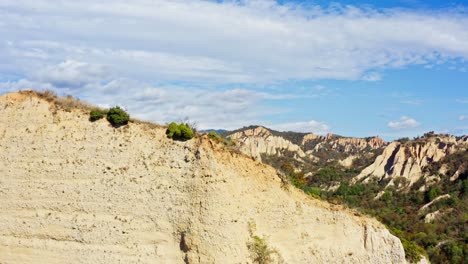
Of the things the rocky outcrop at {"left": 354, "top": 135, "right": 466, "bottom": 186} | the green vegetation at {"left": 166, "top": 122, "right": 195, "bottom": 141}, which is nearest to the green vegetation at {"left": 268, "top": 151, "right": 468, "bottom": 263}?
the rocky outcrop at {"left": 354, "top": 135, "right": 466, "bottom": 186}

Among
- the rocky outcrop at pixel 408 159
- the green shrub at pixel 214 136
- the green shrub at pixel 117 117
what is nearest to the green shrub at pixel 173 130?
the green shrub at pixel 214 136

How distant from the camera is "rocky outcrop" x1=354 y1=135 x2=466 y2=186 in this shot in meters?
129

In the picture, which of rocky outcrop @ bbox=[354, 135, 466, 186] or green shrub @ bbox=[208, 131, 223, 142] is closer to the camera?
green shrub @ bbox=[208, 131, 223, 142]

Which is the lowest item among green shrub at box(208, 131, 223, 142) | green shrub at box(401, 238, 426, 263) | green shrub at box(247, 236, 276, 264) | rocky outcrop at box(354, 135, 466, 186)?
green shrub at box(401, 238, 426, 263)

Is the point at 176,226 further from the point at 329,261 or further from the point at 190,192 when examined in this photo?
the point at 329,261

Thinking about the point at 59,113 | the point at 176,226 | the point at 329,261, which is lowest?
the point at 329,261

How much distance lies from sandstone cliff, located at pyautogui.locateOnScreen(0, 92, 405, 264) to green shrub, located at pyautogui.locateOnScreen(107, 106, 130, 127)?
1.35 feet

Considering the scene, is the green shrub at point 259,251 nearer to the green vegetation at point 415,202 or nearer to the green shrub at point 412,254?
the green shrub at point 412,254

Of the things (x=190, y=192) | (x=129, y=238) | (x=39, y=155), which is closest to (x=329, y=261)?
(x=190, y=192)

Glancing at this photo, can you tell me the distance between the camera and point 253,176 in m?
25.7

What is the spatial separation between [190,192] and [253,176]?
4.00 m

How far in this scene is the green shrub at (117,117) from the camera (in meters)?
25.5

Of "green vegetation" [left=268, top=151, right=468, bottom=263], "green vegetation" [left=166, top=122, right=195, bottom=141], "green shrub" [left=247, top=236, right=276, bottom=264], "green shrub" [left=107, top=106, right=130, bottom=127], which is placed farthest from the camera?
"green vegetation" [left=268, top=151, right=468, bottom=263]

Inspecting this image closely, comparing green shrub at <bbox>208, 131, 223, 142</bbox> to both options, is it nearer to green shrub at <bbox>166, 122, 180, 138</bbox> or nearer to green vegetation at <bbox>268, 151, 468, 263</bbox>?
green shrub at <bbox>166, 122, 180, 138</bbox>
